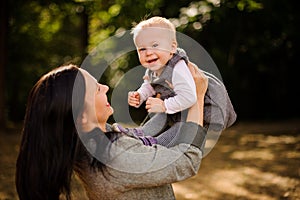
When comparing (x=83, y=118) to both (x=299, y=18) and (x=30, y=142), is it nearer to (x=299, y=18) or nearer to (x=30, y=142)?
(x=30, y=142)

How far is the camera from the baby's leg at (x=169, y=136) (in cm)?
226

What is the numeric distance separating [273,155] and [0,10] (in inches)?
248

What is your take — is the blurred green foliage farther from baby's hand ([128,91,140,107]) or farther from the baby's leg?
the baby's leg

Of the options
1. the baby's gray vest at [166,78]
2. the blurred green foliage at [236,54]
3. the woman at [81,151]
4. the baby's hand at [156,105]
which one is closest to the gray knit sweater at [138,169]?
the woman at [81,151]

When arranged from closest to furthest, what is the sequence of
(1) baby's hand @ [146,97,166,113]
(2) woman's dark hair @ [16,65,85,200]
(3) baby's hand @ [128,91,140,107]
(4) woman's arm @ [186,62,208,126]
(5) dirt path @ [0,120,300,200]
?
1. (2) woman's dark hair @ [16,65,85,200]
2. (4) woman's arm @ [186,62,208,126]
3. (1) baby's hand @ [146,97,166,113]
4. (3) baby's hand @ [128,91,140,107]
5. (5) dirt path @ [0,120,300,200]

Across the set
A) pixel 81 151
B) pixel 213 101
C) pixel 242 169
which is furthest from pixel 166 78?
pixel 242 169

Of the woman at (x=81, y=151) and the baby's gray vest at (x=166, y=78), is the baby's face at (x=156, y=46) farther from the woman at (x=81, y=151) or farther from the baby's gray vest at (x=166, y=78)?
the woman at (x=81, y=151)

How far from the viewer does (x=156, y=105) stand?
2.35 metres

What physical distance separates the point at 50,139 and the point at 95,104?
0.77 ft

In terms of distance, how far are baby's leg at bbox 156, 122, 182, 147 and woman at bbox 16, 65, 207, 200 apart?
139mm

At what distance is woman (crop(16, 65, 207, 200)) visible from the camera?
6.50 feet

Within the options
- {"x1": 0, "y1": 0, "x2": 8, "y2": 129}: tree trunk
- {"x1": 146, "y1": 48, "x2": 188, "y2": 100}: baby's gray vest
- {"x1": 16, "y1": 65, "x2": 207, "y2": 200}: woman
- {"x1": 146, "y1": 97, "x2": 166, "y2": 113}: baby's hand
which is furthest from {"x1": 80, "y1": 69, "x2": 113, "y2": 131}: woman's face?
{"x1": 0, "y1": 0, "x2": 8, "y2": 129}: tree trunk

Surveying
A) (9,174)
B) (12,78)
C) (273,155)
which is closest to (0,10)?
(12,78)

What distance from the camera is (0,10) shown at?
33.8ft
